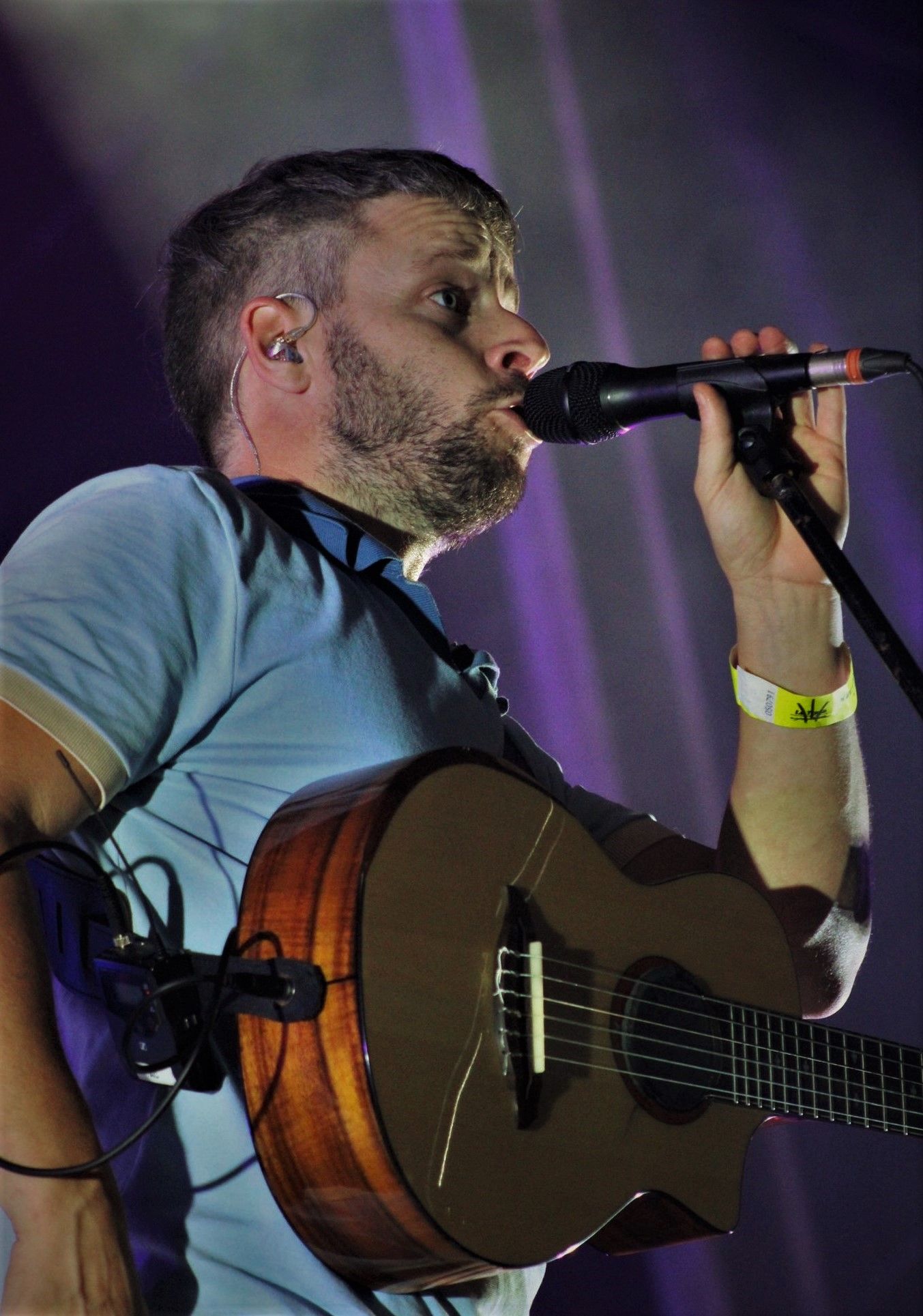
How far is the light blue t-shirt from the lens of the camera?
1.26 m

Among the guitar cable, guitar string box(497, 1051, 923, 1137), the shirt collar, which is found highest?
the shirt collar

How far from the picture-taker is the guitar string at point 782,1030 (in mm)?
1357

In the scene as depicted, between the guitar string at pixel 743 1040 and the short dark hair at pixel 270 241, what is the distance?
1193mm

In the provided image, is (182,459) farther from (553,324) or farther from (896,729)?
(896,729)

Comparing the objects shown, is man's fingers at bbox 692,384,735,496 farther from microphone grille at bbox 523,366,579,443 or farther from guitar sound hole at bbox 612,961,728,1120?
guitar sound hole at bbox 612,961,728,1120

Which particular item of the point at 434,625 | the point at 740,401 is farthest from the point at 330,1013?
the point at 740,401

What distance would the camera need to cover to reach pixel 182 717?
→ 1.38 m

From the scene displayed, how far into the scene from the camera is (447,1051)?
3.91 feet

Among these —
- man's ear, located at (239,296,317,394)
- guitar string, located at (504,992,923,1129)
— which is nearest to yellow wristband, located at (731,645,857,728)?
guitar string, located at (504,992,923,1129)

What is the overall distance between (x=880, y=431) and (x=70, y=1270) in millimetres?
3194

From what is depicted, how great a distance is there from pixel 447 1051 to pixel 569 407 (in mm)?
878

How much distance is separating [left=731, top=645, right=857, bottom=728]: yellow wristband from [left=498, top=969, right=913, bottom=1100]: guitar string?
0.48 m

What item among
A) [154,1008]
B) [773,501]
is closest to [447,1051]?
[154,1008]

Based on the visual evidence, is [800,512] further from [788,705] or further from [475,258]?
[475,258]
